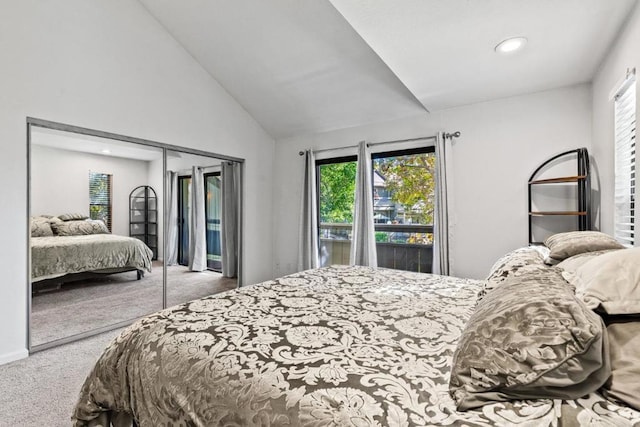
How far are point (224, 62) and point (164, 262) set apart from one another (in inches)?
98.4

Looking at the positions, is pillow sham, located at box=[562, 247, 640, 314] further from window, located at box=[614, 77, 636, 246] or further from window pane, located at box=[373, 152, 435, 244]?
window pane, located at box=[373, 152, 435, 244]

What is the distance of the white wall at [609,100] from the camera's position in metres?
1.85

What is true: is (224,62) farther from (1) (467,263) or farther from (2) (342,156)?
(1) (467,263)

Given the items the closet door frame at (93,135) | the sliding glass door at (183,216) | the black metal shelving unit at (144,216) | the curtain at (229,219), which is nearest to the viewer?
the closet door frame at (93,135)

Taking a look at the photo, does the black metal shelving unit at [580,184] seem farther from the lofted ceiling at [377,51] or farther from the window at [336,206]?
the window at [336,206]

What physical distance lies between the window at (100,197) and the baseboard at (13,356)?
4.02 feet

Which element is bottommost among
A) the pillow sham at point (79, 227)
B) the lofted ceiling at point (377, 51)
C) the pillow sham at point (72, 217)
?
the pillow sham at point (79, 227)

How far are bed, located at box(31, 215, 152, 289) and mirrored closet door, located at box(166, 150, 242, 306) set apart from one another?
0.37m

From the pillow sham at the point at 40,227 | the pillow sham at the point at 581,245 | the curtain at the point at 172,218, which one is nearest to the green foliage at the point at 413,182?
the pillow sham at the point at 581,245

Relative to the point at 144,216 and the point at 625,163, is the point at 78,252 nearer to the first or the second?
the point at 144,216

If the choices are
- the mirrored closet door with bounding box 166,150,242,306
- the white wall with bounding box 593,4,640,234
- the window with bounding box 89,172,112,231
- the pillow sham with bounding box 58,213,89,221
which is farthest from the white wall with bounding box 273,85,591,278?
the pillow sham with bounding box 58,213,89,221

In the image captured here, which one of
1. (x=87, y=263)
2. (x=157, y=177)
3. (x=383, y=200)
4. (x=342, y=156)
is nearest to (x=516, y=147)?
(x=383, y=200)

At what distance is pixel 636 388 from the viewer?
26.8 inches

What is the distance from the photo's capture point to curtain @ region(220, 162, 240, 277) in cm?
433
